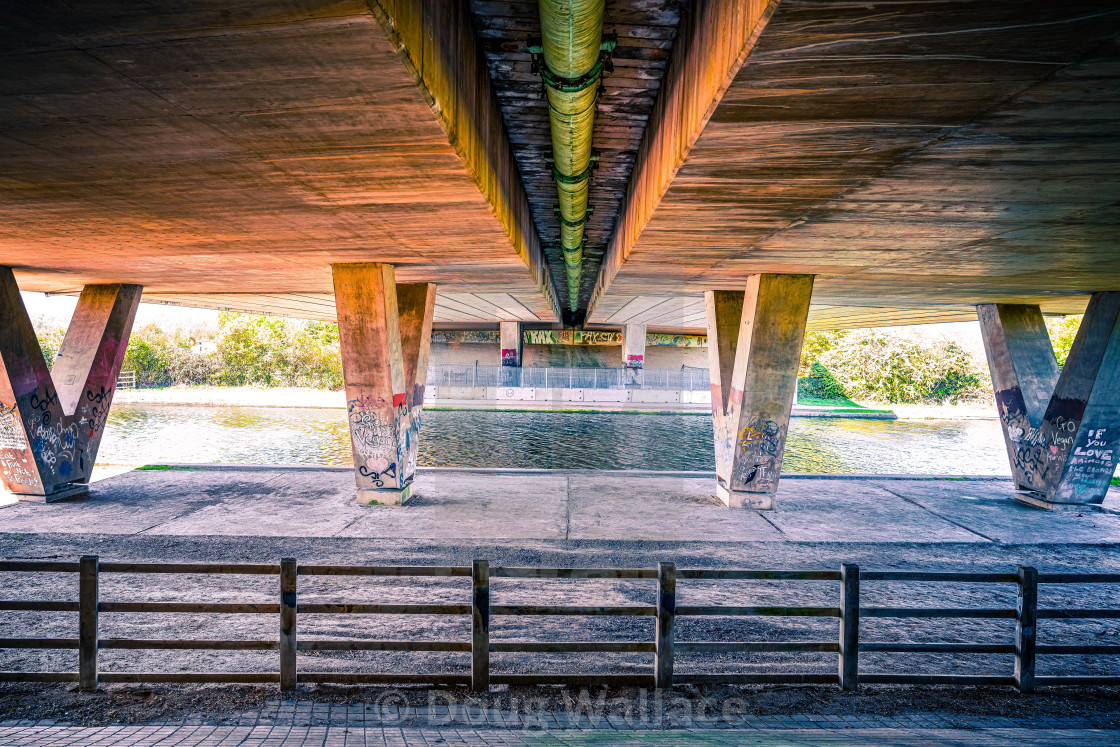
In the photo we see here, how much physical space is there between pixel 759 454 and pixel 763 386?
61.2 inches

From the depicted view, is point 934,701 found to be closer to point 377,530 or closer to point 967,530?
point 967,530

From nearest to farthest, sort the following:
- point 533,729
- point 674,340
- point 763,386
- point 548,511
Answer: point 533,729
point 548,511
point 763,386
point 674,340

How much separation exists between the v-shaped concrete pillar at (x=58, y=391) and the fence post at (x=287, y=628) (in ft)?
39.2

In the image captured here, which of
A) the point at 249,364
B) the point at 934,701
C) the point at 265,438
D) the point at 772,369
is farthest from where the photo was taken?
the point at 249,364

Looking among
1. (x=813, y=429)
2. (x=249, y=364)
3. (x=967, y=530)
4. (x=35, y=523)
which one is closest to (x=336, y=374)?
(x=249, y=364)

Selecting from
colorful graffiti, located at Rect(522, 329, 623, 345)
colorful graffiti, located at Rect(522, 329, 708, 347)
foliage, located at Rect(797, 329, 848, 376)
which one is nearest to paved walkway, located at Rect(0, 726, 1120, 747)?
colorful graffiti, located at Rect(522, 329, 708, 347)

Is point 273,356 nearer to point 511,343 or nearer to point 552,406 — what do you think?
point 511,343

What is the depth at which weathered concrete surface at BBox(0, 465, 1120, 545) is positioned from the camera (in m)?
11.6

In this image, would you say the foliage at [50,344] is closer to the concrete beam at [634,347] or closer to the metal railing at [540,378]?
the metal railing at [540,378]

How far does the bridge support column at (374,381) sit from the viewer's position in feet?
43.0

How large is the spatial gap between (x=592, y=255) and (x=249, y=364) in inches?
2353

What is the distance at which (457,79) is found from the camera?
5.23 meters

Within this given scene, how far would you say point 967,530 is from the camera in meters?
12.4

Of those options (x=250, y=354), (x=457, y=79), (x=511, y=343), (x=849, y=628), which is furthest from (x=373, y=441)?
(x=250, y=354)
